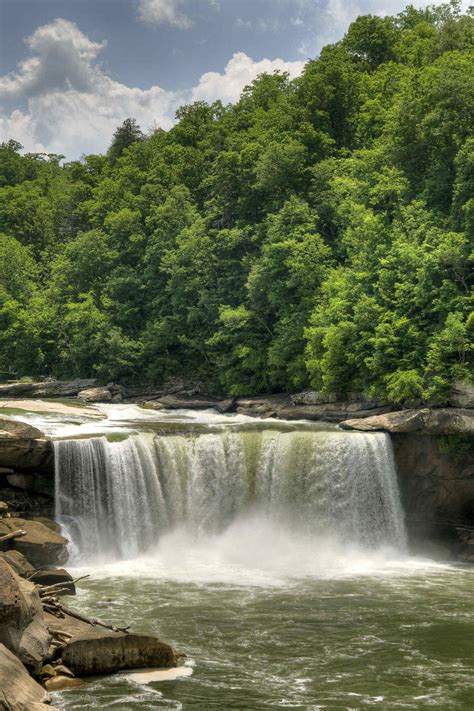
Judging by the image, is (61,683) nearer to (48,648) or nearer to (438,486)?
(48,648)

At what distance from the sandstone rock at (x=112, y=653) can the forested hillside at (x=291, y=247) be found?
47.0 ft

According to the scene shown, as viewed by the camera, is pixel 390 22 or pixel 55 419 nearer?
pixel 55 419

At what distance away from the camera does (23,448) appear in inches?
839

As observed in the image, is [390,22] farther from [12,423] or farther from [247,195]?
[12,423]

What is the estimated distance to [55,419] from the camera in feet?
88.6

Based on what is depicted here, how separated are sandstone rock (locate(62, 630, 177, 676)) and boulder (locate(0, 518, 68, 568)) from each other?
6621mm

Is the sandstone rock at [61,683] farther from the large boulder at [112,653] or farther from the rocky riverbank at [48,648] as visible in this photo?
the large boulder at [112,653]

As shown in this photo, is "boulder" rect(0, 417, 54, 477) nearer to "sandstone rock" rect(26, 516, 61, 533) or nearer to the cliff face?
"sandstone rock" rect(26, 516, 61, 533)

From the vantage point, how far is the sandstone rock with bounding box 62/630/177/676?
12.0 metres

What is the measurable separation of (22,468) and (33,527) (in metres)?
2.65

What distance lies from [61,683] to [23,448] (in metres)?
10.6

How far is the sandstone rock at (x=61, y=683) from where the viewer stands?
11352 mm

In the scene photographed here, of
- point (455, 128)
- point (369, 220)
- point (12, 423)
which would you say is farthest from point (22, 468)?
point (455, 128)

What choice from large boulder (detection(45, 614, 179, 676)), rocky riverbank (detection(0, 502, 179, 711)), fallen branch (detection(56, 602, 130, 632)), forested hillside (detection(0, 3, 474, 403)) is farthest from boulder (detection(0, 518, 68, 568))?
forested hillside (detection(0, 3, 474, 403))
